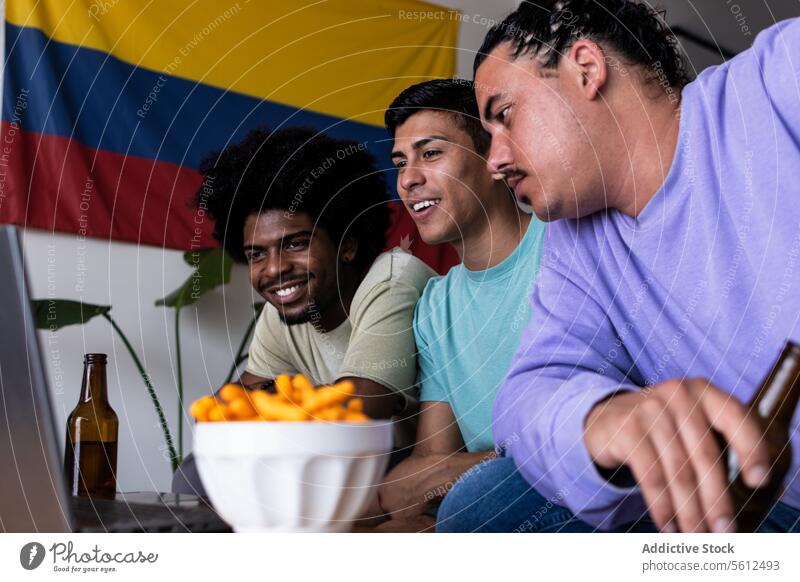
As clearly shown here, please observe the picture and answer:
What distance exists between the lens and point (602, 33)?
736mm

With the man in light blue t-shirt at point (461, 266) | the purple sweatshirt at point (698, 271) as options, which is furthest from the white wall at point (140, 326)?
the purple sweatshirt at point (698, 271)

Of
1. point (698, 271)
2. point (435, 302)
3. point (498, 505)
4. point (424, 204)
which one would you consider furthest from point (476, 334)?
point (498, 505)

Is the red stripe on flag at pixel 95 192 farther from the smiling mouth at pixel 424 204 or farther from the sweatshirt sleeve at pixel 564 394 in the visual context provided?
the sweatshirt sleeve at pixel 564 394

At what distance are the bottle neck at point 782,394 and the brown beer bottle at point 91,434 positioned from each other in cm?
50

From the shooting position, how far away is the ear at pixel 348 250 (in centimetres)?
102

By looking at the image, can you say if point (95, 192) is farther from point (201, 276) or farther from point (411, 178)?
point (411, 178)

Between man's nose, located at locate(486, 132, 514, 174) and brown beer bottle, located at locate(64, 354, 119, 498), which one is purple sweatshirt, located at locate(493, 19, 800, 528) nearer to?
man's nose, located at locate(486, 132, 514, 174)

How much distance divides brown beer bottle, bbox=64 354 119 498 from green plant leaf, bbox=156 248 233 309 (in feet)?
1.42

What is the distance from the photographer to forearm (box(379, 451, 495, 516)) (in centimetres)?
76

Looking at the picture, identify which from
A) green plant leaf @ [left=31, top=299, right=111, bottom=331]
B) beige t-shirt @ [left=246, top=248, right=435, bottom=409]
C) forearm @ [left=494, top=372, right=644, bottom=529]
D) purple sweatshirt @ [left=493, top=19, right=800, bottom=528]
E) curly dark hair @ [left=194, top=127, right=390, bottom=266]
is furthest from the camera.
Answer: green plant leaf @ [left=31, top=299, right=111, bottom=331]

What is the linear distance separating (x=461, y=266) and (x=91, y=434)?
1.38ft

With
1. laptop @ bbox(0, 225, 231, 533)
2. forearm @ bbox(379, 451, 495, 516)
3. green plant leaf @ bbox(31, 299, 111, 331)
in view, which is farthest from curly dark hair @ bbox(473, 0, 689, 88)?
green plant leaf @ bbox(31, 299, 111, 331)

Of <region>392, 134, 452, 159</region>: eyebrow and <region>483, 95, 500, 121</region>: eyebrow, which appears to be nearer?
<region>483, 95, 500, 121</region>: eyebrow
